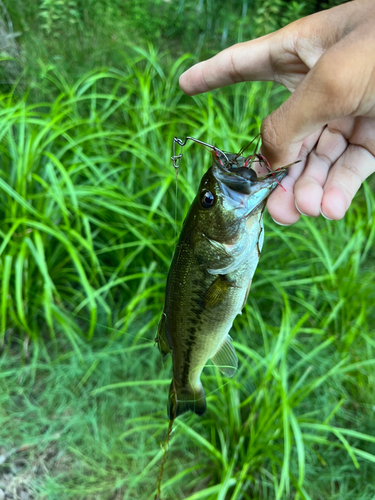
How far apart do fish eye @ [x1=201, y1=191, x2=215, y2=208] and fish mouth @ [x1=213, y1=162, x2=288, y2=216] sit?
0.03m

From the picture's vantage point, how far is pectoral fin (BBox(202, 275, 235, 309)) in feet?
3.37

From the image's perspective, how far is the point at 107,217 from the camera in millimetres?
2189

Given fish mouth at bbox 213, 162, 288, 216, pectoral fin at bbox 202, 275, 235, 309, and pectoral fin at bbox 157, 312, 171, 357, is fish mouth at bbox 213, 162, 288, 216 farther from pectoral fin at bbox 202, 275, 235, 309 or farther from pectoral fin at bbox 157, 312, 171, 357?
pectoral fin at bbox 157, 312, 171, 357


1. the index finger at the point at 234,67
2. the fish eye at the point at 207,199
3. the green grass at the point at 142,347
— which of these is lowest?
the green grass at the point at 142,347

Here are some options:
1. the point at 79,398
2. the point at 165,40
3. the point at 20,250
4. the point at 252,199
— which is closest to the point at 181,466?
the point at 79,398

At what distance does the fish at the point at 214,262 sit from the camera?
936mm

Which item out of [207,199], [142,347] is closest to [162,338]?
[207,199]

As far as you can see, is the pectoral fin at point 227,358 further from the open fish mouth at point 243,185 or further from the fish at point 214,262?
the open fish mouth at point 243,185

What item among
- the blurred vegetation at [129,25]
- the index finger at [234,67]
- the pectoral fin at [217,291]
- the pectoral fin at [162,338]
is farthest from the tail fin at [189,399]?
the blurred vegetation at [129,25]

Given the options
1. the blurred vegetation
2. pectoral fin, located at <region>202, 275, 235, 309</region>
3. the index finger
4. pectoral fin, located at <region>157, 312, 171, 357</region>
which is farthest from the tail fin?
the blurred vegetation

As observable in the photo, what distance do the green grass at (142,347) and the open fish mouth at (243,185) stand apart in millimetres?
1034

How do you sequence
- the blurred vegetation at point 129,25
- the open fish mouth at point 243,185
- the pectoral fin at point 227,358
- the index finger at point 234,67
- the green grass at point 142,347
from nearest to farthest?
the open fish mouth at point 243,185 → the pectoral fin at point 227,358 → the index finger at point 234,67 → the green grass at point 142,347 → the blurred vegetation at point 129,25

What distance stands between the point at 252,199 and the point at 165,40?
3.14 metres

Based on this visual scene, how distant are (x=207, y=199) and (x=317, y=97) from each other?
0.40 meters
